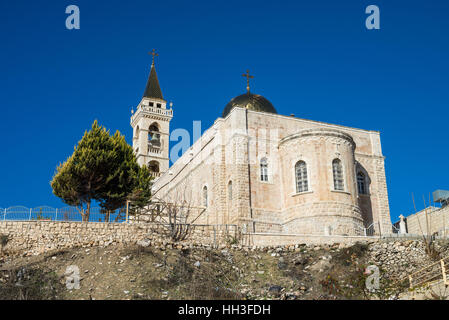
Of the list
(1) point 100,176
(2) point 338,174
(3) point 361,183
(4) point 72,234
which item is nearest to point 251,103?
(3) point 361,183

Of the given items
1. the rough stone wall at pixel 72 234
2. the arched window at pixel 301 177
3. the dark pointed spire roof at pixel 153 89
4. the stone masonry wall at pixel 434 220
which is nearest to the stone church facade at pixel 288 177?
the arched window at pixel 301 177

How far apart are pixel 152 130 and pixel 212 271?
35351 millimetres

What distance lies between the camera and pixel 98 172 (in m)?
31.5

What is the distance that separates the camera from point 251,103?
39.0 metres

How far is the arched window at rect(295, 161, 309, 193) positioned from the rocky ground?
5.75 metres

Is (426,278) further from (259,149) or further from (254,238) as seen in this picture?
(259,149)

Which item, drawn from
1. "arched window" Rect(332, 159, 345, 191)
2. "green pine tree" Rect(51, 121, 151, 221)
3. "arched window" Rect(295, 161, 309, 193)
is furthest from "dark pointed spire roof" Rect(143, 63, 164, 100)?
"arched window" Rect(332, 159, 345, 191)

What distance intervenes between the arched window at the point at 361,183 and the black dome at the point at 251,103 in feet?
25.7

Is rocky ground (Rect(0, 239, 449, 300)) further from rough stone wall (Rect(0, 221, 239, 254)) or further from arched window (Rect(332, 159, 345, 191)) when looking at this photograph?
arched window (Rect(332, 159, 345, 191))

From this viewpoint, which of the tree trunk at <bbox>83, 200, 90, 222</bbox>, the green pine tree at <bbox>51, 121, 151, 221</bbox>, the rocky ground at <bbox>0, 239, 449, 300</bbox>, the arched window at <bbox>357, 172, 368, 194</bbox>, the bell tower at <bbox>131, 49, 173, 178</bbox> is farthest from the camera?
the bell tower at <bbox>131, 49, 173, 178</bbox>

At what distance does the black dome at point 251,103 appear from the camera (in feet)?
127

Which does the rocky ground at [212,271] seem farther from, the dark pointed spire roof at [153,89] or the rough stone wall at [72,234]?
the dark pointed spire roof at [153,89]

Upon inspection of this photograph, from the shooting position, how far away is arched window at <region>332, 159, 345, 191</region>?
31.7 metres
